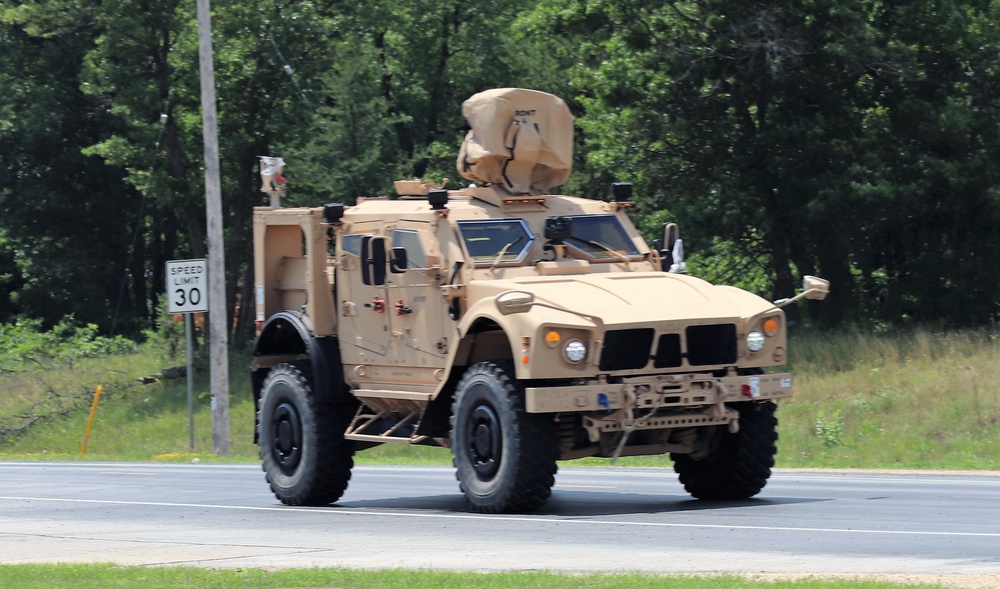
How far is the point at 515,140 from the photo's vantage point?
14.8m

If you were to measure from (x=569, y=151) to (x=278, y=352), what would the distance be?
153 inches

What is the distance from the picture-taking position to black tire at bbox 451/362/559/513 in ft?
40.7

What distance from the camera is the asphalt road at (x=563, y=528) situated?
32.8 ft

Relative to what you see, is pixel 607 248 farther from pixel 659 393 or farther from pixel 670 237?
pixel 659 393

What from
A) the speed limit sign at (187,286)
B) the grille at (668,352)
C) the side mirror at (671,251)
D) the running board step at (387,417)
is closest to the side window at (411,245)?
the running board step at (387,417)

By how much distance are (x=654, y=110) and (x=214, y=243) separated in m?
9.86

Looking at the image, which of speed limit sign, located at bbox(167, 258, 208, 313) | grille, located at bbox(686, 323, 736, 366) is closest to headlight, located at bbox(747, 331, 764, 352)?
grille, located at bbox(686, 323, 736, 366)

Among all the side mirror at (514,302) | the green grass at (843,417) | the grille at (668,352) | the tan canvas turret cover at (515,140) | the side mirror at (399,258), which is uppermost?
the tan canvas turret cover at (515,140)

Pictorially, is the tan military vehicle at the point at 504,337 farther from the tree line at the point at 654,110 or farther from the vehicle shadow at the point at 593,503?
the tree line at the point at 654,110

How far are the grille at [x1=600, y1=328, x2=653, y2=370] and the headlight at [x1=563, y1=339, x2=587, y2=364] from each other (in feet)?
0.78

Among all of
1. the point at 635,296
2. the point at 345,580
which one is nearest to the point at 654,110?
the point at 635,296

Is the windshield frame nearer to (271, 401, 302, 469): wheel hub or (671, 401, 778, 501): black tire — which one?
(671, 401, 778, 501): black tire

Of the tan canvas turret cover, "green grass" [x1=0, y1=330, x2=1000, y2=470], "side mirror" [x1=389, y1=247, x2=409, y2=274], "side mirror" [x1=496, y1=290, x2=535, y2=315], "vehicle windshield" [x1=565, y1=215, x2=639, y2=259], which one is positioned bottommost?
"green grass" [x1=0, y1=330, x2=1000, y2=470]

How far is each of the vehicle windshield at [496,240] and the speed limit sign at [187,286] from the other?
1456cm
